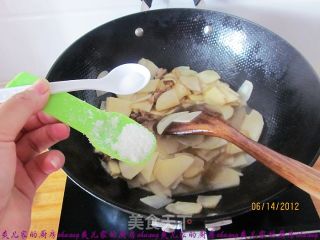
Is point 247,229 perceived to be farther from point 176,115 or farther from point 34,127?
point 34,127

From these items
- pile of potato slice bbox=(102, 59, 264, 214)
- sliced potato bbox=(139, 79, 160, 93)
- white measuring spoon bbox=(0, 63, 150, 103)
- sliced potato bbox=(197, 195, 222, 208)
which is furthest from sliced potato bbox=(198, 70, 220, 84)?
sliced potato bbox=(197, 195, 222, 208)

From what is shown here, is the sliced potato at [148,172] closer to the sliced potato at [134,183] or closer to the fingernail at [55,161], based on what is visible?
the sliced potato at [134,183]

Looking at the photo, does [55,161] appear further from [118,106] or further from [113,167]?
[118,106]


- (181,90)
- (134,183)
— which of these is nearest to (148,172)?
(134,183)

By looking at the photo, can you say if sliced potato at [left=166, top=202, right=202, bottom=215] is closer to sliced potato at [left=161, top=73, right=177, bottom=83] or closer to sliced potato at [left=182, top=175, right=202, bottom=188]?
sliced potato at [left=182, top=175, right=202, bottom=188]

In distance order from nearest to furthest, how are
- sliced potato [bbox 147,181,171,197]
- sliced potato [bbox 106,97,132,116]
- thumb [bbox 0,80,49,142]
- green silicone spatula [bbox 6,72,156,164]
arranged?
thumb [bbox 0,80,49,142], green silicone spatula [bbox 6,72,156,164], sliced potato [bbox 147,181,171,197], sliced potato [bbox 106,97,132,116]

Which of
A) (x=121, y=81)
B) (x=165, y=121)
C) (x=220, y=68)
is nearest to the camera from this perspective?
(x=121, y=81)

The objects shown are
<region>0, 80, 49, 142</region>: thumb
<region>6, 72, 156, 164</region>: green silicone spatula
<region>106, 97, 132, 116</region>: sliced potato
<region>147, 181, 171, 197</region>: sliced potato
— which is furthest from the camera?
<region>106, 97, 132, 116</region>: sliced potato
